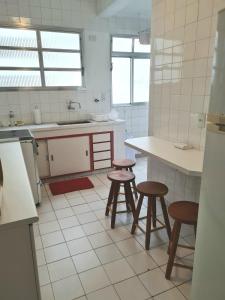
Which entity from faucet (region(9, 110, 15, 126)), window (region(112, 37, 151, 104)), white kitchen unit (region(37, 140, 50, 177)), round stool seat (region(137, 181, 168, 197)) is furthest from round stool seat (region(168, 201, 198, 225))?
window (region(112, 37, 151, 104))

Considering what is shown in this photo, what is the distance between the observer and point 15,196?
1268 millimetres

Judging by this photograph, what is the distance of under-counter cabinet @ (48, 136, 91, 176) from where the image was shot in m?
3.42

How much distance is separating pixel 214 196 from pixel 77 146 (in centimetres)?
268

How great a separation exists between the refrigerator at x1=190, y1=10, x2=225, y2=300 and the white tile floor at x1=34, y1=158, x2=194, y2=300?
56 cm

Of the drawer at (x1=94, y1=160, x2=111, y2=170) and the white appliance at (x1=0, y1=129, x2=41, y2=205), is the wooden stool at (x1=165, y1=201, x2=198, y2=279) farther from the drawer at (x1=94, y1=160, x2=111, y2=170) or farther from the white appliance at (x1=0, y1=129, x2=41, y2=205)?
the drawer at (x1=94, y1=160, x2=111, y2=170)

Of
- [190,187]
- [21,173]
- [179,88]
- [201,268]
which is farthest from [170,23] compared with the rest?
[201,268]

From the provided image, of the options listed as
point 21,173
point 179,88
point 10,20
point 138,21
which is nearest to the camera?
point 21,173

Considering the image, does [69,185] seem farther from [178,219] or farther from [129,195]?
[178,219]

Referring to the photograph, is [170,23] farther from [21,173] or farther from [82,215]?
[82,215]

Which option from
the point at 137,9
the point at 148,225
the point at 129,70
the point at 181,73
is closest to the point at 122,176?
the point at 148,225

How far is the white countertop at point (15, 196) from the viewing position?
1054mm

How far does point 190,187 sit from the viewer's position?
2393 millimetres

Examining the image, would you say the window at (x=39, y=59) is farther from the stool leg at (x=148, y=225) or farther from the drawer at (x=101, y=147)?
the stool leg at (x=148, y=225)

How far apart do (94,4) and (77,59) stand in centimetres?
88
